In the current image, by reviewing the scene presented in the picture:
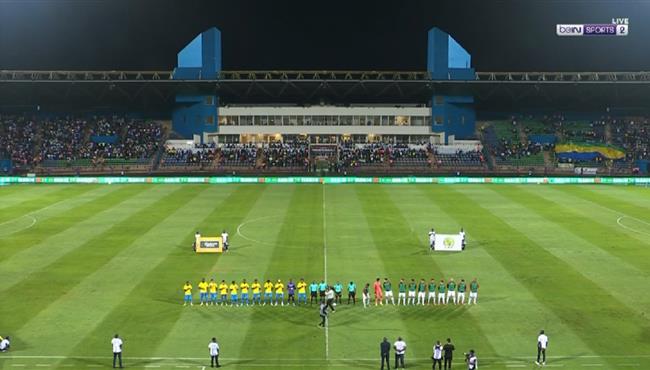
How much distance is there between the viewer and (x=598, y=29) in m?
89.9

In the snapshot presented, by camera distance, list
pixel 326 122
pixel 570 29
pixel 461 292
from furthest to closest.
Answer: pixel 326 122, pixel 570 29, pixel 461 292

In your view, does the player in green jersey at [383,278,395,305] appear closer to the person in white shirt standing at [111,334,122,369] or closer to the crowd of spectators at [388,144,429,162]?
the person in white shirt standing at [111,334,122,369]

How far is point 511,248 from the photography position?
47.1 m

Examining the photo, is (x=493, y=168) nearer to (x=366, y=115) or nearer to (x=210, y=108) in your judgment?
(x=366, y=115)

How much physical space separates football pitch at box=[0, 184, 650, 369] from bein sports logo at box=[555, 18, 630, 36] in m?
27.1

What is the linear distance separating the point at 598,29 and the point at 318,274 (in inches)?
2505

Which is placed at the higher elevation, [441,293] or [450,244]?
[450,244]

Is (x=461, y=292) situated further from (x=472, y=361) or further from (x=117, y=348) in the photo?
(x=117, y=348)

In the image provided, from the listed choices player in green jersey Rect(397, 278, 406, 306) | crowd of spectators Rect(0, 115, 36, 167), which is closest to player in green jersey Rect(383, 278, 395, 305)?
player in green jersey Rect(397, 278, 406, 306)

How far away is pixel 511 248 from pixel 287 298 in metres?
17.3

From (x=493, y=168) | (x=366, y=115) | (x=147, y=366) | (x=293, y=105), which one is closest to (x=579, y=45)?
(x=493, y=168)

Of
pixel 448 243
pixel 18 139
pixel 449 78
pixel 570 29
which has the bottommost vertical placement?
pixel 448 243

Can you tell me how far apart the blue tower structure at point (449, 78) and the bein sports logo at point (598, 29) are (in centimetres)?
1213

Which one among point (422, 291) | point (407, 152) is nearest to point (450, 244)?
point (422, 291)
